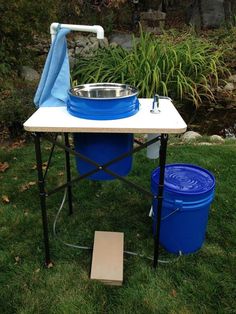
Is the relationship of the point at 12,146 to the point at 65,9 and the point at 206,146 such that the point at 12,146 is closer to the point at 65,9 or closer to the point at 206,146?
Answer: the point at 206,146

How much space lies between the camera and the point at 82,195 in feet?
10.00

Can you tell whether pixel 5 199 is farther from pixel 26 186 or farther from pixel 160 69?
pixel 160 69

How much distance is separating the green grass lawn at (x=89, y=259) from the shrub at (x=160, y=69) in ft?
7.39

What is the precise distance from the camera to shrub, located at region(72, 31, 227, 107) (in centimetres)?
529

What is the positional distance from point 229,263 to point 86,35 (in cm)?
648

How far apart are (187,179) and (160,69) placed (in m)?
3.40

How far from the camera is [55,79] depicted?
2.21m

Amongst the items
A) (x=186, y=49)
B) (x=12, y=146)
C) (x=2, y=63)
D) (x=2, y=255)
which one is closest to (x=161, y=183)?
(x=2, y=255)

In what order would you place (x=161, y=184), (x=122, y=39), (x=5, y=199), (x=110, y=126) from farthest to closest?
(x=122, y=39) → (x=5, y=199) → (x=161, y=184) → (x=110, y=126)

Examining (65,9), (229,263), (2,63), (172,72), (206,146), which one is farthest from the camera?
(65,9)

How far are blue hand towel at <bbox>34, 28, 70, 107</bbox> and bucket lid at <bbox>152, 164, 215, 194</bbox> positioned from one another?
780mm

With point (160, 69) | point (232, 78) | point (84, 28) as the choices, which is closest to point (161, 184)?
point (84, 28)

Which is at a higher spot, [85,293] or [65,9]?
[65,9]

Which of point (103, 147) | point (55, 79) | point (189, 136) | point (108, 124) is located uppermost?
point (55, 79)
